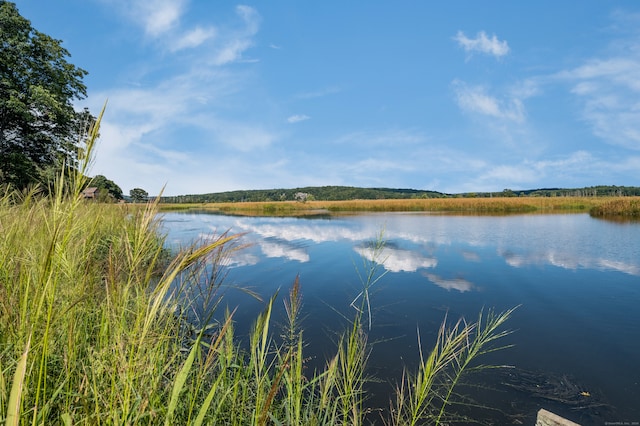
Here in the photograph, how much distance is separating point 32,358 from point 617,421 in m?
4.64

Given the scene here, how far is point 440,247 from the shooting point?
40.1ft

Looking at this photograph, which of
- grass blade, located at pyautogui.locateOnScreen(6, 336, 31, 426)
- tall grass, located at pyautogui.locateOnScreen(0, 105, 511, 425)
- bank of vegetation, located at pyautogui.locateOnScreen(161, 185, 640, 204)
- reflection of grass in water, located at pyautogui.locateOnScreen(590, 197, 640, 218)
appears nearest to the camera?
grass blade, located at pyautogui.locateOnScreen(6, 336, 31, 426)

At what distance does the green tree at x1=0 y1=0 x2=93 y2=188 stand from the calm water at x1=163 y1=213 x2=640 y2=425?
1362 centimetres

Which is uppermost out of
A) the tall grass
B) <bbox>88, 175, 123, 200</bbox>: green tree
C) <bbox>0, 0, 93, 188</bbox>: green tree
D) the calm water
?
<bbox>0, 0, 93, 188</bbox>: green tree

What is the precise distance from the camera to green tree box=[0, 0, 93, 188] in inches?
570

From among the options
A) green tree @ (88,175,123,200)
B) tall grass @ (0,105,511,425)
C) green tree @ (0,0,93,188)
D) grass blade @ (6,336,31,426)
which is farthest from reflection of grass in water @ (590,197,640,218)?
green tree @ (0,0,93,188)

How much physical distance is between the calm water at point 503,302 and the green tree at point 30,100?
536 inches

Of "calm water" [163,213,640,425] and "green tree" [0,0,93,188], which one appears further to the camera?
"green tree" [0,0,93,188]

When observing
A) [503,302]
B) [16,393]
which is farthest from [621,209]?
[16,393]

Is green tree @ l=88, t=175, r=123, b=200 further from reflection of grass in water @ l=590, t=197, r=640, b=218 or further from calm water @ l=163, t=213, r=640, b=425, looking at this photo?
reflection of grass in water @ l=590, t=197, r=640, b=218

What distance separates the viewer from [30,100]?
14953 millimetres

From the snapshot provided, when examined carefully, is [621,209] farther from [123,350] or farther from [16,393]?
[16,393]

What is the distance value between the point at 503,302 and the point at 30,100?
21.7m

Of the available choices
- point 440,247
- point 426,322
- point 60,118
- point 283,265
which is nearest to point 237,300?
point 283,265
